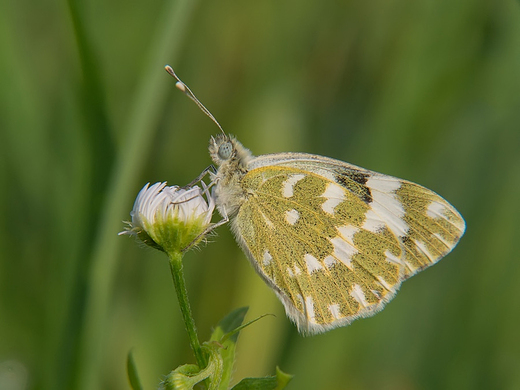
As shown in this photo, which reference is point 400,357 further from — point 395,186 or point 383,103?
point 383,103

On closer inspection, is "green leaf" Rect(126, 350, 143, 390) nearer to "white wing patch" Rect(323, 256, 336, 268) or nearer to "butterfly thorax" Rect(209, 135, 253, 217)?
"butterfly thorax" Rect(209, 135, 253, 217)

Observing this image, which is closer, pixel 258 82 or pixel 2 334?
pixel 2 334

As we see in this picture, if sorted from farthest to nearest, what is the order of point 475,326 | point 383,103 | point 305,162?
point 383,103 → point 475,326 → point 305,162

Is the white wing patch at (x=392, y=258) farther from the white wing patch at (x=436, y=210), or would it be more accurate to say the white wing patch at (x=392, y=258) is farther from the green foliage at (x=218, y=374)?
the green foliage at (x=218, y=374)

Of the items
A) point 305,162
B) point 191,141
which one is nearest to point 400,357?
point 305,162

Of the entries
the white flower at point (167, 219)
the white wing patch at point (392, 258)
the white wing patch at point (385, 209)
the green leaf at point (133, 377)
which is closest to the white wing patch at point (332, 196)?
the white wing patch at point (385, 209)

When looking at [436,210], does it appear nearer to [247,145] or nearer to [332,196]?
[332,196]
